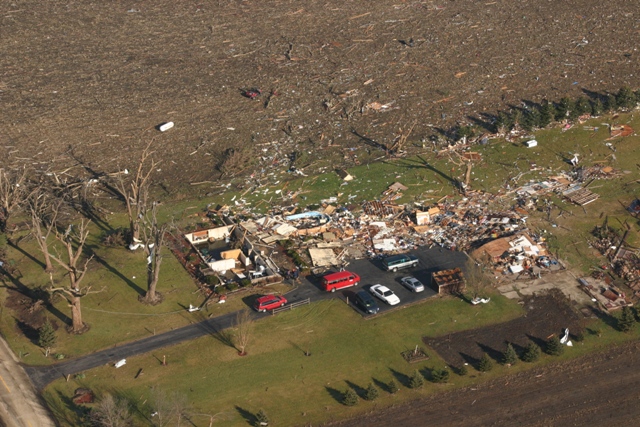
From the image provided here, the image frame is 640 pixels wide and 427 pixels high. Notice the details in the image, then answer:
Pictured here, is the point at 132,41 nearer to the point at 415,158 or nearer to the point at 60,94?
the point at 60,94

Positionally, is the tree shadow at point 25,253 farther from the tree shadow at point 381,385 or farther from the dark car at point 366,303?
Result: the tree shadow at point 381,385

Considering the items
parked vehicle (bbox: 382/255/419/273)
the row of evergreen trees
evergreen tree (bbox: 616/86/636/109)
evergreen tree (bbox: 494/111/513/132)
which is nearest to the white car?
parked vehicle (bbox: 382/255/419/273)

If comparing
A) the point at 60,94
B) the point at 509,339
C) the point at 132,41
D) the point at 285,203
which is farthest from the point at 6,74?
the point at 509,339

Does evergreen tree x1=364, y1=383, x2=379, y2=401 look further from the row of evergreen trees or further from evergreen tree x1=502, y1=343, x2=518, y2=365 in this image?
the row of evergreen trees

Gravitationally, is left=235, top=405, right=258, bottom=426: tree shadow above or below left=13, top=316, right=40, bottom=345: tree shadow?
below

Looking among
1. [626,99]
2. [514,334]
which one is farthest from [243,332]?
[626,99]

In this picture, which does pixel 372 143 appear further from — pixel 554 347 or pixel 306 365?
pixel 306 365
